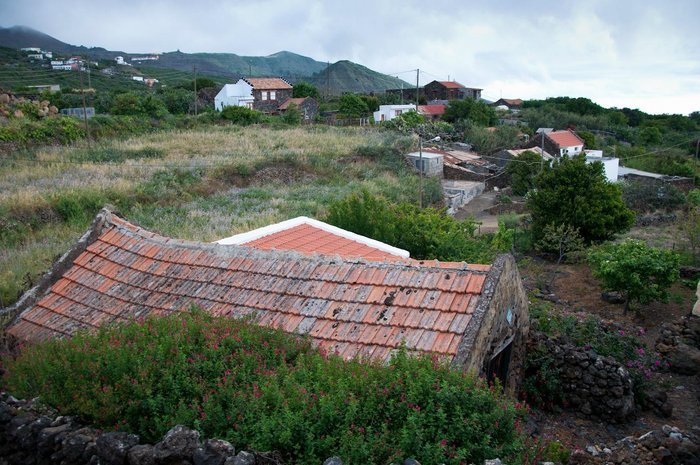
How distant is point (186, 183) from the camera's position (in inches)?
1017

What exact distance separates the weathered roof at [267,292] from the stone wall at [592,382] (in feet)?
10.9

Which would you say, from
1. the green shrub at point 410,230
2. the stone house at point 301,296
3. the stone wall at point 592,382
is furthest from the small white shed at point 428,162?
the stone house at point 301,296

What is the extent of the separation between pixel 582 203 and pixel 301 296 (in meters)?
17.8

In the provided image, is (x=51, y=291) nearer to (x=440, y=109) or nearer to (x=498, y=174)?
(x=498, y=174)

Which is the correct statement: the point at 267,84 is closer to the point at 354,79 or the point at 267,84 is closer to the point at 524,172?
the point at 524,172

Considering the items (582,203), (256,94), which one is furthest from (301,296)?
(256,94)

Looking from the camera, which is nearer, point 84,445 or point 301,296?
point 84,445

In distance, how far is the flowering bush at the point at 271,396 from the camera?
3.83m

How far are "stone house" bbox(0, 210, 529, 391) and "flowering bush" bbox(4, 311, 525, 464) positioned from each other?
751 millimetres

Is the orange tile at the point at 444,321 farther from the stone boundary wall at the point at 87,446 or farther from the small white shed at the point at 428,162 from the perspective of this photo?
the small white shed at the point at 428,162

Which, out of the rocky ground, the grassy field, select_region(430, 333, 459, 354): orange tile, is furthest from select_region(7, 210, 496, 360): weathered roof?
the grassy field

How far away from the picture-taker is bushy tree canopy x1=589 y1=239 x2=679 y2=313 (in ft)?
50.8

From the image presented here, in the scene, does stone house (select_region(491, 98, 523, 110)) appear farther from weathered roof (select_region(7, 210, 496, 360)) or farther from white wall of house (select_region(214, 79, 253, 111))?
weathered roof (select_region(7, 210, 496, 360))

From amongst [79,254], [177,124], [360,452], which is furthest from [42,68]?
[360,452]
